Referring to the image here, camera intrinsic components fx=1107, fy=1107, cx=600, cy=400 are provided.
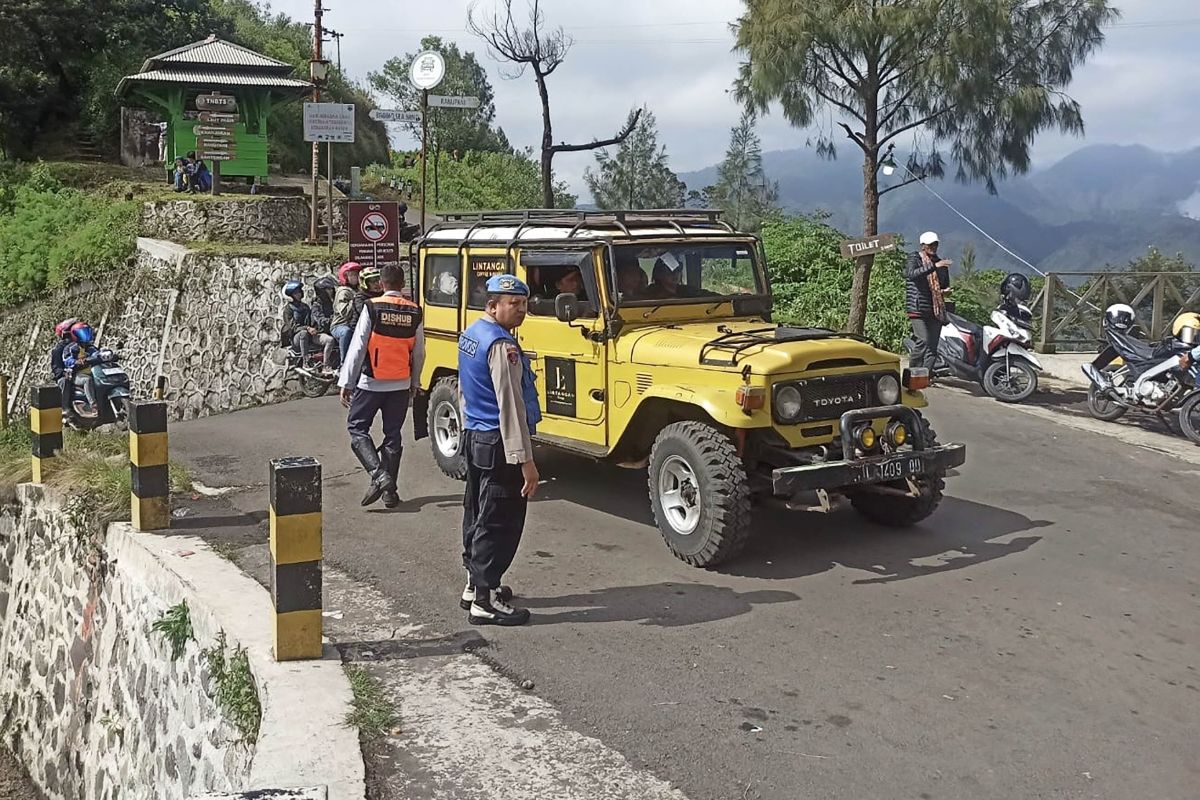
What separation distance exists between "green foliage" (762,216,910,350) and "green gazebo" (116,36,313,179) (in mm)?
14772

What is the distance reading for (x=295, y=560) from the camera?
16.7 feet

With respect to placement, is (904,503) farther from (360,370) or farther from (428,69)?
(428,69)

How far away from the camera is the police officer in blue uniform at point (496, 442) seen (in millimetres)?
5504

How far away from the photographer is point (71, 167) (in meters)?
30.2

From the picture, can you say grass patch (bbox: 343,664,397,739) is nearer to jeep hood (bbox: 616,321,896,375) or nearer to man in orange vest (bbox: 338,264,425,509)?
jeep hood (bbox: 616,321,896,375)

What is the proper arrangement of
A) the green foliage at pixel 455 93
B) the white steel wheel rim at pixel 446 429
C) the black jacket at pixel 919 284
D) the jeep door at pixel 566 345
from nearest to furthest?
the jeep door at pixel 566 345 → the white steel wheel rim at pixel 446 429 → the black jacket at pixel 919 284 → the green foliage at pixel 455 93

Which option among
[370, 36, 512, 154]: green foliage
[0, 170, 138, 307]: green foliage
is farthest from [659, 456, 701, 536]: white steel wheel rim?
[370, 36, 512, 154]: green foliage

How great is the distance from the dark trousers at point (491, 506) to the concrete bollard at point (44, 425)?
15.4ft

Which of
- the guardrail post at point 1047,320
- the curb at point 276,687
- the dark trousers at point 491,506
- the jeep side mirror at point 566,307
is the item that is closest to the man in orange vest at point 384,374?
the jeep side mirror at point 566,307

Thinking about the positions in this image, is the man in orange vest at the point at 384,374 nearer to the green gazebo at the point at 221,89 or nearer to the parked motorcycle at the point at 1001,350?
the parked motorcycle at the point at 1001,350

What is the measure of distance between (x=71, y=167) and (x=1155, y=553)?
98.8 feet

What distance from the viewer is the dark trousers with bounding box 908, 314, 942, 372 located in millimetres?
12945

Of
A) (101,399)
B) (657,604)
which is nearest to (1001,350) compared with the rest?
(657,604)

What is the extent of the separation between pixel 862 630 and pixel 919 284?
7921 millimetres
